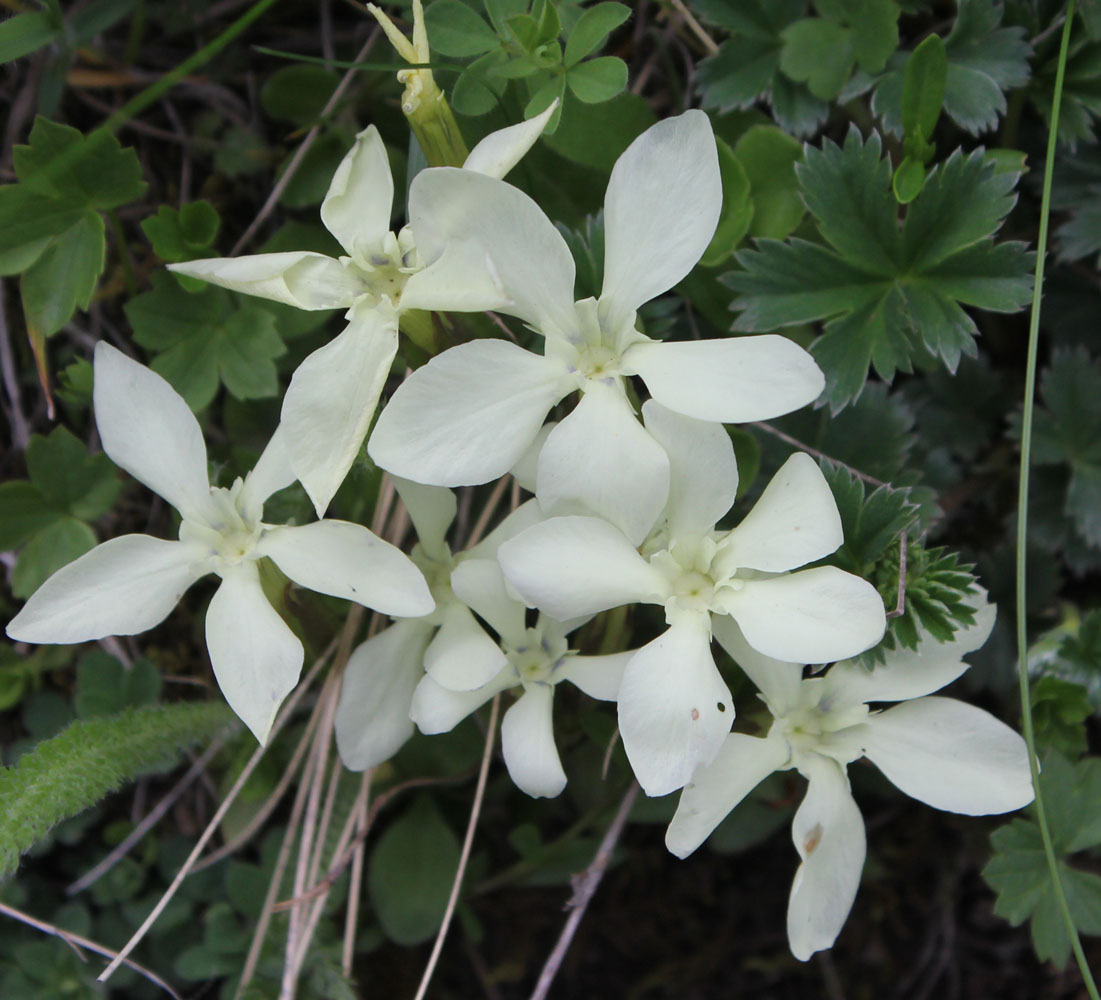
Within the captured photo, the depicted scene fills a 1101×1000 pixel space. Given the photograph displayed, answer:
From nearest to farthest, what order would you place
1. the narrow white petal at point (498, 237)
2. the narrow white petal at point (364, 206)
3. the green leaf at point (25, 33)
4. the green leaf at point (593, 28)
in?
the narrow white petal at point (498, 237) → the narrow white petal at point (364, 206) → the green leaf at point (593, 28) → the green leaf at point (25, 33)

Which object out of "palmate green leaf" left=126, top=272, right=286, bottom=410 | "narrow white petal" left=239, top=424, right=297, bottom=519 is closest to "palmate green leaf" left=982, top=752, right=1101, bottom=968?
"narrow white petal" left=239, top=424, right=297, bottom=519

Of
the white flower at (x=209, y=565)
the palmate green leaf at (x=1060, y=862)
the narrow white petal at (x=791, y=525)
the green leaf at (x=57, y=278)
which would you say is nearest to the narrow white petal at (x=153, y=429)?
the white flower at (x=209, y=565)

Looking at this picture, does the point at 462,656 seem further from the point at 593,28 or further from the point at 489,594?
the point at 593,28

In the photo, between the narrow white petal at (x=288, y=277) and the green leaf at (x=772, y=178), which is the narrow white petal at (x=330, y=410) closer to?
the narrow white petal at (x=288, y=277)

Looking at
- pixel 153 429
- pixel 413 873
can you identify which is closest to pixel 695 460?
pixel 153 429

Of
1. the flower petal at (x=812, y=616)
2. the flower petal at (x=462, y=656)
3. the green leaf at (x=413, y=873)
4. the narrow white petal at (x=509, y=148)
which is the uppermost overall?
the narrow white petal at (x=509, y=148)

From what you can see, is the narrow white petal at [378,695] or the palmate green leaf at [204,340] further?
the palmate green leaf at [204,340]

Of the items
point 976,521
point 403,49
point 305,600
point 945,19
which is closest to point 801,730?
point 305,600
